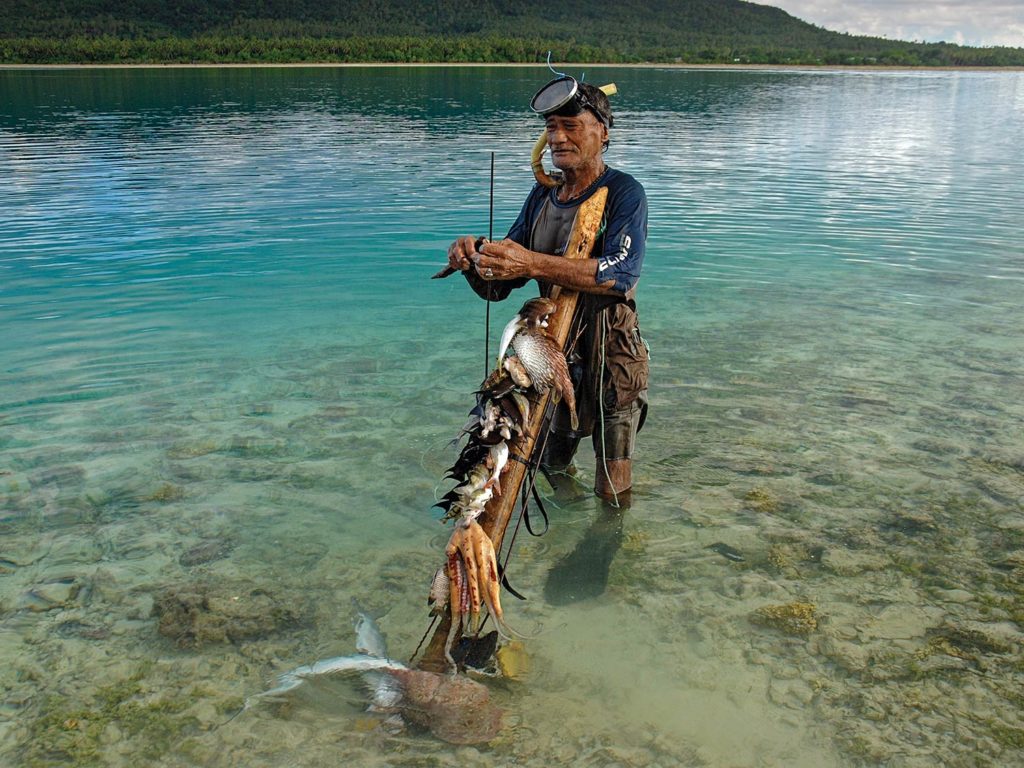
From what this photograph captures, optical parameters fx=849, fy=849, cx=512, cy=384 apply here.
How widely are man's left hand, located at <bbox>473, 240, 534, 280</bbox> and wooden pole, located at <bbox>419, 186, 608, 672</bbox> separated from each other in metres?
0.38

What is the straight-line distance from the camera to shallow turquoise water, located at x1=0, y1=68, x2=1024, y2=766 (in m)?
3.46

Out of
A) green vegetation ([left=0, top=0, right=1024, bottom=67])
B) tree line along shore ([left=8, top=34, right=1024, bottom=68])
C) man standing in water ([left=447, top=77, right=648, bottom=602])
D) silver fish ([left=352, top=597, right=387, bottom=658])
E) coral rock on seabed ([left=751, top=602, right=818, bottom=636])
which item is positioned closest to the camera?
man standing in water ([left=447, top=77, right=648, bottom=602])

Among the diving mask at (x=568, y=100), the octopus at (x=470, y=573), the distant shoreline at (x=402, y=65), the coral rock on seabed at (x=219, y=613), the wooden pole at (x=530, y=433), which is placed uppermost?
the distant shoreline at (x=402, y=65)

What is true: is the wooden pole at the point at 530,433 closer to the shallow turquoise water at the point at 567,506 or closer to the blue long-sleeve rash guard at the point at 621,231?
the blue long-sleeve rash guard at the point at 621,231

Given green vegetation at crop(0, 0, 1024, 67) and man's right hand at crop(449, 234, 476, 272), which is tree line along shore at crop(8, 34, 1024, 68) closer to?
green vegetation at crop(0, 0, 1024, 67)

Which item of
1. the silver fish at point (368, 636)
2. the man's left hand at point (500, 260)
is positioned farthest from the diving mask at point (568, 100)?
the silver fish at point (368, 636)

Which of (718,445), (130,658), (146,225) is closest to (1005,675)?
(718,445)

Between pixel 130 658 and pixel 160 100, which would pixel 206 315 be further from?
pixel 160 100

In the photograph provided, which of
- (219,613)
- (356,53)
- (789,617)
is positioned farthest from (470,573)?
(356,53)

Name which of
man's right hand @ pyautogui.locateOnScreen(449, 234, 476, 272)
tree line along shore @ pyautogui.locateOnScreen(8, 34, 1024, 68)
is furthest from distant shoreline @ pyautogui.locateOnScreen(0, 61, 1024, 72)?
man's right hand @ pyautogui.locateOnScreen(449, 234, 476, 272)

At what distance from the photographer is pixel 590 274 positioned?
3.60 m

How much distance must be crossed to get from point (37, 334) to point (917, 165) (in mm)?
21215

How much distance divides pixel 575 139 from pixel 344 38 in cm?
14556

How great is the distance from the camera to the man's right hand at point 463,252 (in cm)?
337
